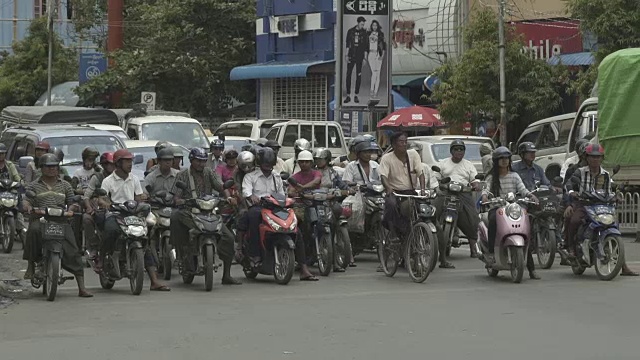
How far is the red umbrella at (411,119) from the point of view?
34188 mm

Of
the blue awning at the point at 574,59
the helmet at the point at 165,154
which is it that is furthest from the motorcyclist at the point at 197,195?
the blue awning at the point at 574,59

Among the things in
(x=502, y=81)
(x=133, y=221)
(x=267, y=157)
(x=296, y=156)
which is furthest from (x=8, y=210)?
(x=502, y=81)

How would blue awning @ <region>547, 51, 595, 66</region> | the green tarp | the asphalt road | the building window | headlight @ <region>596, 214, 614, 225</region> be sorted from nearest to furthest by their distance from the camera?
the asphalt road, headlight @ <region>596, 214, 614, 225</region>, the green tarp, blue awning @ <region>547, 51, 595, 66</region>, the building window

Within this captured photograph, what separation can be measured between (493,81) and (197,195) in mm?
19324

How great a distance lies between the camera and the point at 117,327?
37.0 ft

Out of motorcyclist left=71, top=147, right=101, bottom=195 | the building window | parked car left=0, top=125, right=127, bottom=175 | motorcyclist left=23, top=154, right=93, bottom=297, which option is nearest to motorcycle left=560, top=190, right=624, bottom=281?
motorcyclist left=23, top=154, right=93, bottom=297

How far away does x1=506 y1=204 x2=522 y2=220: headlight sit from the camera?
14.4 metres

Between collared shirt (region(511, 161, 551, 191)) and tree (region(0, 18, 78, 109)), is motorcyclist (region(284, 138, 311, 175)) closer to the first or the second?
collared shirt (region(511, 161, 551, 191))

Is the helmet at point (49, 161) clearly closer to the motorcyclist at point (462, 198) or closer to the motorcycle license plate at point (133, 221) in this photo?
the motorcycle license plate at point (133, 221)

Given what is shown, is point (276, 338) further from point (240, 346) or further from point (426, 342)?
point (426, 342)

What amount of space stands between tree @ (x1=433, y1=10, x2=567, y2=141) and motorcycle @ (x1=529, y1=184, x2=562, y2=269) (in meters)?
16.7

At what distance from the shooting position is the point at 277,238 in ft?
48.4

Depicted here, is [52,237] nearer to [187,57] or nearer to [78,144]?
[78,144]

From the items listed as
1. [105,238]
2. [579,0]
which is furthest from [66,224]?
[579,0]
